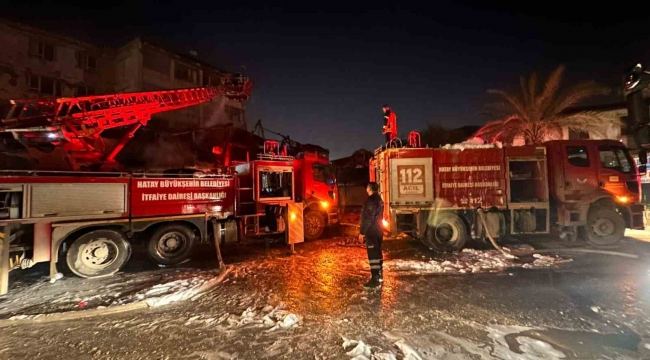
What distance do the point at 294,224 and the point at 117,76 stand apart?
79.3 ft

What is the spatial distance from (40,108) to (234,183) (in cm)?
570

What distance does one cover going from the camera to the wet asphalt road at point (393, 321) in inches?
128

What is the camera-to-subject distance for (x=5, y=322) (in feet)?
12.9

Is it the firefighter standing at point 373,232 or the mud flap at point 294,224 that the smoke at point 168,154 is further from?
the firefighter standing at point 373,232

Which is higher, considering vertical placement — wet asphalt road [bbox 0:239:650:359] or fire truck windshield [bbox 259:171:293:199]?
fire truck windshield [bbox 259:171:293:199]

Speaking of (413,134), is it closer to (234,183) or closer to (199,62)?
(234,183)

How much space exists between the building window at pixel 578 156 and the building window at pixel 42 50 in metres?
30.1

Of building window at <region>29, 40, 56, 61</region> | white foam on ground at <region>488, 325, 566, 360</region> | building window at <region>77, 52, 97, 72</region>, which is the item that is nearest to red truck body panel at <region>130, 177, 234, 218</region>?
white foam on ground at <region>488, 325, 566, 360</region>

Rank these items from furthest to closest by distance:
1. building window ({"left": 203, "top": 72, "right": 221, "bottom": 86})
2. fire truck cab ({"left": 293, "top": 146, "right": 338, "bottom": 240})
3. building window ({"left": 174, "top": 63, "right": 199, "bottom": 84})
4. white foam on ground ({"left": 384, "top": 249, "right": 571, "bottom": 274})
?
building window ({"left": 203, "top": 72, "right": 221, "bottom": 86}) < building window ({"left": 174, "top": 63, "right": 199, "bottom": 84}) < fire truck cab ({"left": 293, "top": 146, "right": 338, "bottom": 240}) < white foam on ground ({"left": 384, "top": 249, "right": 571, "bottom": 274})

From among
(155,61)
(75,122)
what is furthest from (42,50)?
(75,122)

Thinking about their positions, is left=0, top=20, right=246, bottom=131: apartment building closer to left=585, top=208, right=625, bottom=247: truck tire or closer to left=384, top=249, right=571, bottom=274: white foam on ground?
left=384, top=249, right=571, bottom=274: white foam on ground

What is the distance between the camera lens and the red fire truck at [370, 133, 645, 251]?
7809mm

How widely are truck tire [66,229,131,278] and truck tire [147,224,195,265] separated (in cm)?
60

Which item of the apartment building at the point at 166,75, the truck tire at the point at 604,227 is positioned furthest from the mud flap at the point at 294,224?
the apartment building at the point at 166,75
